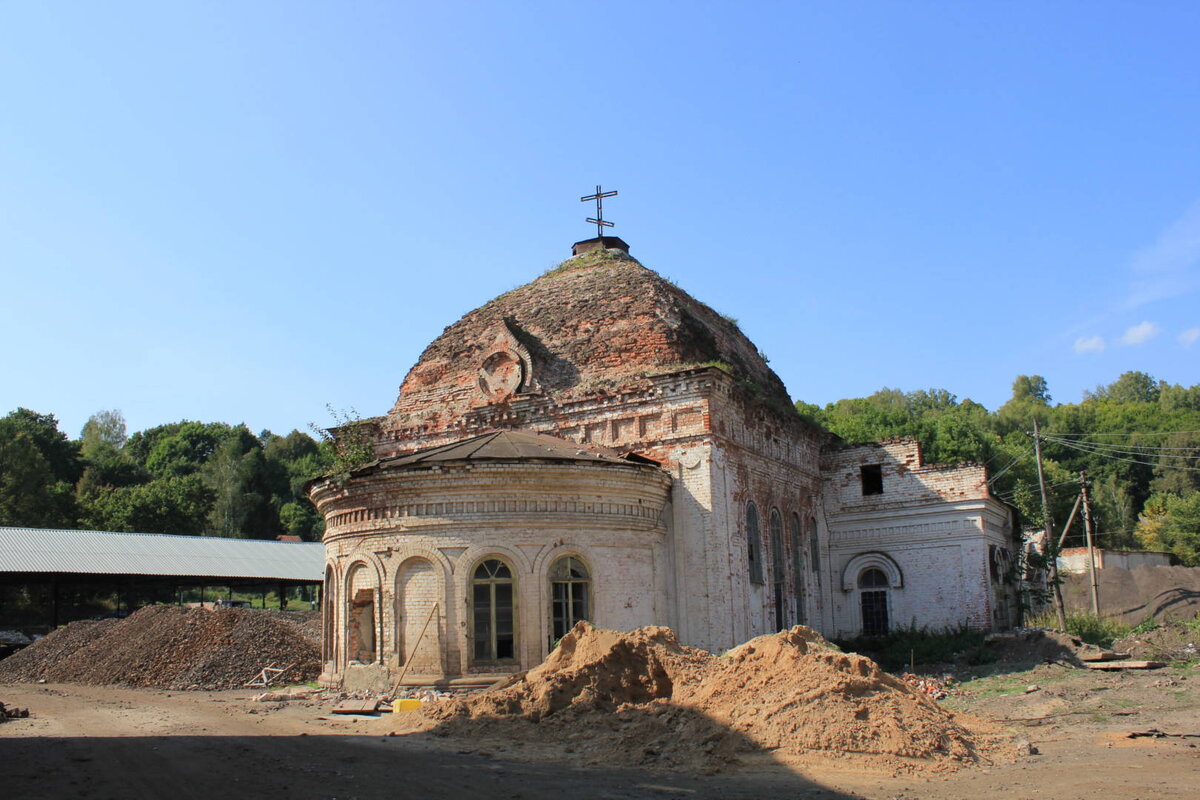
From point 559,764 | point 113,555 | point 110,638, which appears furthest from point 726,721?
point 113,555

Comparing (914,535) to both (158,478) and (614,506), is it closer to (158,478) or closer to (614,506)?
(614,506)

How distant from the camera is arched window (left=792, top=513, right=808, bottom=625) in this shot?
2284cm

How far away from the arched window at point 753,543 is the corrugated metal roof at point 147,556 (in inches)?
832

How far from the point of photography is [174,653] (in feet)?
71.6

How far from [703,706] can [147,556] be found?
27.1 m

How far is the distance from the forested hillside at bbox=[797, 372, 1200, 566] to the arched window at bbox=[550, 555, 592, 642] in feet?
82.9

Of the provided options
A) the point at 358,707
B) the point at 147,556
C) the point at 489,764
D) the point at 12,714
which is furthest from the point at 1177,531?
the point at 12,714

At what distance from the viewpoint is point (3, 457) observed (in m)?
51.4

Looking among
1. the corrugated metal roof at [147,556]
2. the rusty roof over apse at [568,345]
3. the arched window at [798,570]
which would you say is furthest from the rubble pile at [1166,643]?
the corrugated metal roof at [147,556]

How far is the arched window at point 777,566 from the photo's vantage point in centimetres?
2159

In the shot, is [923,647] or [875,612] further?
[875,612]

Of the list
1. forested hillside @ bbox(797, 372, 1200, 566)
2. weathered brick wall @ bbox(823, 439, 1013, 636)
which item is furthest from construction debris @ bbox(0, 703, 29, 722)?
forested hillside @ bbox(797, 372, 1200, 566)

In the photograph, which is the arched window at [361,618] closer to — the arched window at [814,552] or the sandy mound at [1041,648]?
the arched window at [814,552]

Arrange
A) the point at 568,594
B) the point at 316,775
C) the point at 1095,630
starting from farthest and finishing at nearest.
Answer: the point at 1095,630, the point at 568,594, the point at 316,775
